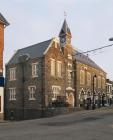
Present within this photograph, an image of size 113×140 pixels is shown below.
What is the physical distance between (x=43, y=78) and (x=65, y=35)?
10443 mm

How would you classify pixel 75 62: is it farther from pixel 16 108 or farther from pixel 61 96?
pixel 16 108

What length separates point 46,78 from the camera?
55656 mm

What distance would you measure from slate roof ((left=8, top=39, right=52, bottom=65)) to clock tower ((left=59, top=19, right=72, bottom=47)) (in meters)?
4.16

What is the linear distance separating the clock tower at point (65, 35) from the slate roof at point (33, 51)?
13.7 feet

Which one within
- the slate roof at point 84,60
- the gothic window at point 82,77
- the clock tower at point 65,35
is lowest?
the gothic window at point 82,77

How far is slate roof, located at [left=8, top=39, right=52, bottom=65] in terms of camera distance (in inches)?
2272

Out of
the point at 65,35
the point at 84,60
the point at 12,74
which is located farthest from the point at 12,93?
the point at 84,60

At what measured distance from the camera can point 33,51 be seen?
59594 mm

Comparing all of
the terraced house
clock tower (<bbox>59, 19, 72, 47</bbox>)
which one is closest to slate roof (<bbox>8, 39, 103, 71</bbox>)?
the terraced house

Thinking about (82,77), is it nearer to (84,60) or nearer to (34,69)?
(84,60)

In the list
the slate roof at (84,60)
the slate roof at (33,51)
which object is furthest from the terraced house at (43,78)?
the slate roof at (84,60)

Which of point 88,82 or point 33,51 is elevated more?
point 33,51

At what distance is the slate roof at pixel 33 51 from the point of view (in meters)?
57.7

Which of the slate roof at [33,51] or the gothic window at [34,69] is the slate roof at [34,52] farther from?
the gothic window at [34,69]
